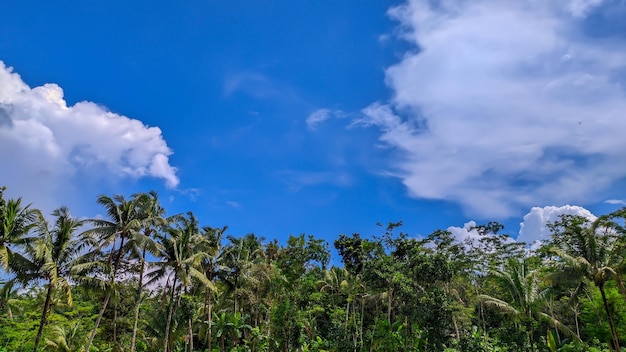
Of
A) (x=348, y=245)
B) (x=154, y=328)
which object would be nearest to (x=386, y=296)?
(x=348, y=245)

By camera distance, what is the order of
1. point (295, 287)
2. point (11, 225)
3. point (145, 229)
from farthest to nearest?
point (295, 287) < point (145, 229) < point (11, 225)

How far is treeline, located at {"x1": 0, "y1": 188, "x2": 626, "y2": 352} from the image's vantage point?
23.1 metres

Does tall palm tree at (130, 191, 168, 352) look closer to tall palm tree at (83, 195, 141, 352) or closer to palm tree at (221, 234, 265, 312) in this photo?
tall palm tree at (83, 195, 141, 352)

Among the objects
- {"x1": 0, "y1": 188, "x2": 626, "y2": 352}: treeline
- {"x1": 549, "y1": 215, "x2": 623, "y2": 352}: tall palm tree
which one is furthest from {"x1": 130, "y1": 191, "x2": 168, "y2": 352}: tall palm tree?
{"x1": 549, "y1": 215, "x2": 623, "y2": 352}: tall palm tree

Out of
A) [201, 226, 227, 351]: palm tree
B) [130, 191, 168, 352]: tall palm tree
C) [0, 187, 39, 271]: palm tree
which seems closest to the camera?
[0, 187, 39, 271]: palm tree

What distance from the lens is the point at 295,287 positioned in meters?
35.6

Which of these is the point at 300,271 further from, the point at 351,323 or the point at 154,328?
the point at 154,328

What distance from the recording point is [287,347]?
33469 millimetres

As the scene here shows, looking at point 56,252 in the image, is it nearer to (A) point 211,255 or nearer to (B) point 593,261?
(A) point 211,255

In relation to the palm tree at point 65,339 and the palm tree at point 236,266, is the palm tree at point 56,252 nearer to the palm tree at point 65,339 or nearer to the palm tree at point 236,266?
the palm tree at point 65,339

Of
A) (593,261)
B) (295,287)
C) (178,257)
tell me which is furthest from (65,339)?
(593,261)

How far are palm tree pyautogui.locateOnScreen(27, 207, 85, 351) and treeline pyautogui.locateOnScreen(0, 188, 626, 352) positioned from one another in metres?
0.06

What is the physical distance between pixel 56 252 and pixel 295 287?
18556 millimetres

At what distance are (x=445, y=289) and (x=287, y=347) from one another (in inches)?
518
